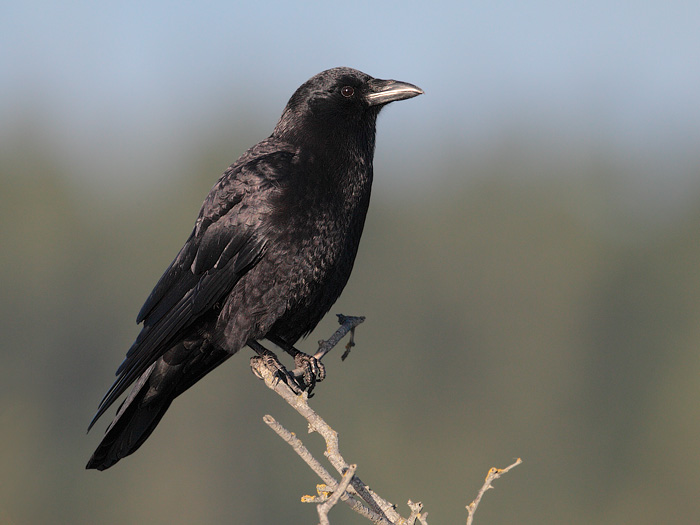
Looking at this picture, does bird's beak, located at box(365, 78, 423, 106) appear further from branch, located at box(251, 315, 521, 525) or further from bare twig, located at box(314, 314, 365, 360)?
branch, located at box(251, 315, 521, 525)

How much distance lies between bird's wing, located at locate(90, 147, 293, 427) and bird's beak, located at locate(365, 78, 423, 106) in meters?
0.75

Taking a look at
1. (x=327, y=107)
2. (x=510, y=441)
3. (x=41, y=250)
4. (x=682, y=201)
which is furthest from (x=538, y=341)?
(x=327, y=107)

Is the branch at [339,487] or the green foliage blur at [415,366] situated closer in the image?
the branch at [339,487]

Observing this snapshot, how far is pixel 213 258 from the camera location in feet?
19.5

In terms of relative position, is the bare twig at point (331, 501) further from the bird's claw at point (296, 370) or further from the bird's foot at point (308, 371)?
the bird's foot at point (308, 371)

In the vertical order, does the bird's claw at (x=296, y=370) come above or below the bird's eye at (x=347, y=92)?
below

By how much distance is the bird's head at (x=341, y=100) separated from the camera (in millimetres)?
6293

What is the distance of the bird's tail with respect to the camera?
6027mm

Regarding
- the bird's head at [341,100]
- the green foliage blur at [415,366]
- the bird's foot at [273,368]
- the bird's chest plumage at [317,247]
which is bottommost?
the bird's foot at [273,368]

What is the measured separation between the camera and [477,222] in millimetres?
49844

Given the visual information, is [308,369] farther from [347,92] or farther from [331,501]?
[331,501]

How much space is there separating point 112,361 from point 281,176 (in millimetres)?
34074

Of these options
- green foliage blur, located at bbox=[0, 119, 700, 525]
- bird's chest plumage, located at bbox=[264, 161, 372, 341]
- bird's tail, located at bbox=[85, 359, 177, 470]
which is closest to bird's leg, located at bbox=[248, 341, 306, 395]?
bird's chest plumage, located at bbox=[264, 161, 372, 341]

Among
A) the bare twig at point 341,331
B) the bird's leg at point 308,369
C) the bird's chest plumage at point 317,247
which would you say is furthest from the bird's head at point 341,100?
the bare twig at point 341,331
